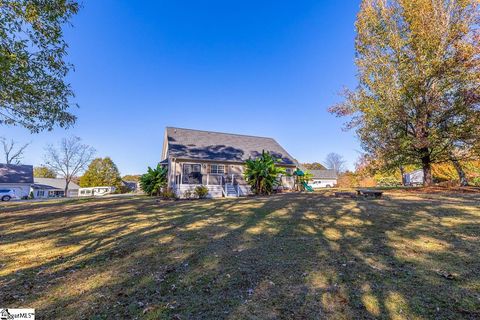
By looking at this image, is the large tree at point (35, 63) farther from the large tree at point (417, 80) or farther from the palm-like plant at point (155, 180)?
the large tree at point (417, 80)

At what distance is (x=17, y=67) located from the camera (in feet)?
26.3

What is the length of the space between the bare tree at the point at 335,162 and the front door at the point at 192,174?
69183mm

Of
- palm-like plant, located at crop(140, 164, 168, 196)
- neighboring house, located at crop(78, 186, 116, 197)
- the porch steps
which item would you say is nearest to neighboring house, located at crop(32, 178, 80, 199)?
neighboring house, located at crop(78, 186, 116, 197)

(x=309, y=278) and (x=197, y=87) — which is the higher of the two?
(x=197, y=87)

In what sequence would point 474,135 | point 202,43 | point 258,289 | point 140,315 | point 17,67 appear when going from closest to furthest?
point 140,315, point 258,289, point 17,67, point 474,135, point 202,43

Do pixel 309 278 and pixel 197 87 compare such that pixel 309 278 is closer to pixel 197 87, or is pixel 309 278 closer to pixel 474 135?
pixel 474 135

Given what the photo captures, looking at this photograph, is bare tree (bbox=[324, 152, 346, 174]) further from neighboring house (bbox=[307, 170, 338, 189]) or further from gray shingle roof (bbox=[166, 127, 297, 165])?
gray shingle roof (bbox=[166, 127, 297, 165])

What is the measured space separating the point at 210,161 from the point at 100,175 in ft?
141

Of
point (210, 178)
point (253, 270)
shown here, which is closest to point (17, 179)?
point (210, 178)

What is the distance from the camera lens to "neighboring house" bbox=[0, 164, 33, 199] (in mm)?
36438

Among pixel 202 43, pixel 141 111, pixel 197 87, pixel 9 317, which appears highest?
pixel 202 43

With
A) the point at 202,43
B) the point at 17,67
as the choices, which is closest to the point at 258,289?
the point at 17,67

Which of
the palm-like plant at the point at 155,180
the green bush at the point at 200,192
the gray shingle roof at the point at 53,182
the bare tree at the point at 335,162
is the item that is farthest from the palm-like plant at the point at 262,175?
the bare tree at the point at 335,162

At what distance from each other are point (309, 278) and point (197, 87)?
919 inches
